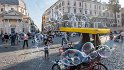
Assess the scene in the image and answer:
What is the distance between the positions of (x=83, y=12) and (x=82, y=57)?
79.0 m

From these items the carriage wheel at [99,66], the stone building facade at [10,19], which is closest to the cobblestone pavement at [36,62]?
the carriage wheel at [99,66]

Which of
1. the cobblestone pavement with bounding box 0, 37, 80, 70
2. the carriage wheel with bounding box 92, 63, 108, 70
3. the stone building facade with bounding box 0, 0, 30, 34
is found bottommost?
the cobblestone pavement with bounding box 0, 37, 80, 70

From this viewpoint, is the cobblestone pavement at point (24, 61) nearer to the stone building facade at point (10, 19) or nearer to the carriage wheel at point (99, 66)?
the carriage wheel at point (99, 66)

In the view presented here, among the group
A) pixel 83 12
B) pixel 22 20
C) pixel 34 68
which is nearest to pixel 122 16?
pixel 83 12

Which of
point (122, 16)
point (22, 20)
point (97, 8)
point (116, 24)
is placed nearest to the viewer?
point (22, 20)

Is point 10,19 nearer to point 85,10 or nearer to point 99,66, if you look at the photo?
point 85,10

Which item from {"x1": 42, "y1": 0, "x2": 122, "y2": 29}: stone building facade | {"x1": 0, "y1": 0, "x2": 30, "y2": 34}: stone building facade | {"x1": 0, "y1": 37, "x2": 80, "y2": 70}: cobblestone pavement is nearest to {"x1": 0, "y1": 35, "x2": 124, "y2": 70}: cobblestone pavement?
{"x1": 0, "y1": 37, "x2": 80, "y2": 70}: cobblestone pavement

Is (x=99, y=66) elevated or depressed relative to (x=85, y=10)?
depressed

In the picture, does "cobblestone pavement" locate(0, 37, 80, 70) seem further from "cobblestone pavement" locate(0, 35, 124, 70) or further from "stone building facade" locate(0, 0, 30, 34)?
"stone building facade" locate(0, 0, 30, 34)

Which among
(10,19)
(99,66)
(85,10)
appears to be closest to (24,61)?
(99,66)

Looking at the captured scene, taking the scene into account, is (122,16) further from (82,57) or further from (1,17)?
(82,57)

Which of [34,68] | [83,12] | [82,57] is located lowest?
[34,68]

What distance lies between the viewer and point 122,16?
115688 mm

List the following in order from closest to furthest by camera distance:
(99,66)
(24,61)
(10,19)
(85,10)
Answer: (99,66) → (24,61) → (10,19) → (85,10)
